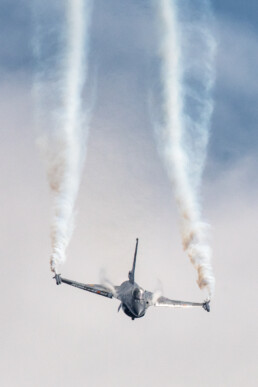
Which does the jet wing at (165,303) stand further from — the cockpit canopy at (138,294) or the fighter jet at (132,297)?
the cockpit canopy at (138,294)

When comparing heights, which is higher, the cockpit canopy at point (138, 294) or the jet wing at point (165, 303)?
the jet wing at point (165, 303)

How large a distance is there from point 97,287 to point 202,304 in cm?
1258

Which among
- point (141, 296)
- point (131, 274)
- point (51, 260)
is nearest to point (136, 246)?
point (131, 274)

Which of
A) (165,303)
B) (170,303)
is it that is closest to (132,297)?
(165,303)

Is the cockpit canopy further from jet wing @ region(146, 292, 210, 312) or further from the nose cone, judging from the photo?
jet wing @ region(146, 292, 210, 312)

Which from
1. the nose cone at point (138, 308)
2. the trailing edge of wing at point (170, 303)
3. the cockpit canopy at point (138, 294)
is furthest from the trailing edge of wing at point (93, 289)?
the trailing edge of wing at point (170, 303)

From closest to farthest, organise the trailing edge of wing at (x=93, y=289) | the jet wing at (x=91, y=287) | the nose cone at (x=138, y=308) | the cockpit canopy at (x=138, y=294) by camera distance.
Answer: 1. the jet wing at (x=91, y=287)
2. the trailing edge of wing at (x=93, y=289)
3. the nose cone at (x=138, y=308)
4. the cockpit canopy at (x=138, y=294)

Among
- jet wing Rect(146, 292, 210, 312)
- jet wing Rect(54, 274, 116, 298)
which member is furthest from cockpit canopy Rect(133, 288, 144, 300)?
jet wing Rect(54, 274, 116, 298)

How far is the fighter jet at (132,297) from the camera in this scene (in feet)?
307

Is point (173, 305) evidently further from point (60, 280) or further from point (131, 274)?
point (60, 280)

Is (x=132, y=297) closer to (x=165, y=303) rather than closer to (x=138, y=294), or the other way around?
(x=138, y=294)

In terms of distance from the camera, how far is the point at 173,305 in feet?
324

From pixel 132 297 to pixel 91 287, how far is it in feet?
15.2

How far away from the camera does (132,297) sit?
9394 centimetres
